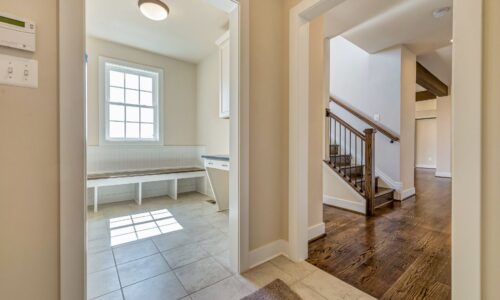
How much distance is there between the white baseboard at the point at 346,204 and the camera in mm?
2947

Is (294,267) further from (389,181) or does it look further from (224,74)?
(389,181)

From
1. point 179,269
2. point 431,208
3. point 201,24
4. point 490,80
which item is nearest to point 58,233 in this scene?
point 179,269

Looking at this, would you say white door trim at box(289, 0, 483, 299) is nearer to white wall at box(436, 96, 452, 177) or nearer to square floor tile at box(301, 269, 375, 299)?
square floor tile at box(301, 269, 375, 299)

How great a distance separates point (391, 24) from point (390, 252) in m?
3.12

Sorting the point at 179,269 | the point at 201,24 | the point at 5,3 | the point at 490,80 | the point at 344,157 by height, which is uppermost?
the point at 201,24

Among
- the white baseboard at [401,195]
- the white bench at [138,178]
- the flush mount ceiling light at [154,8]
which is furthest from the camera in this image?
the white baseboard at [401,195]

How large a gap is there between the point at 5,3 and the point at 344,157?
4.23 meters

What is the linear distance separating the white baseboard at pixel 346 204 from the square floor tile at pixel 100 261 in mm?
2892

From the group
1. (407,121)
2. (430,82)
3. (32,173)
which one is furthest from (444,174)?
(32,173)

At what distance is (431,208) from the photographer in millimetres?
3207

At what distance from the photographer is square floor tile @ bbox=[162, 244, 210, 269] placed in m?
1.79

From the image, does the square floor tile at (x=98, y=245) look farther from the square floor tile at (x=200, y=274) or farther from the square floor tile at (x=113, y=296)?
the square floor tile at (x=200, y=274)

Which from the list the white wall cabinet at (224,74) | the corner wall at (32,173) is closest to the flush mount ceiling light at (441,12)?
the white wall cabinet at (224,74)

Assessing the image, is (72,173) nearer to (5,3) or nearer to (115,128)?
(5,3)
